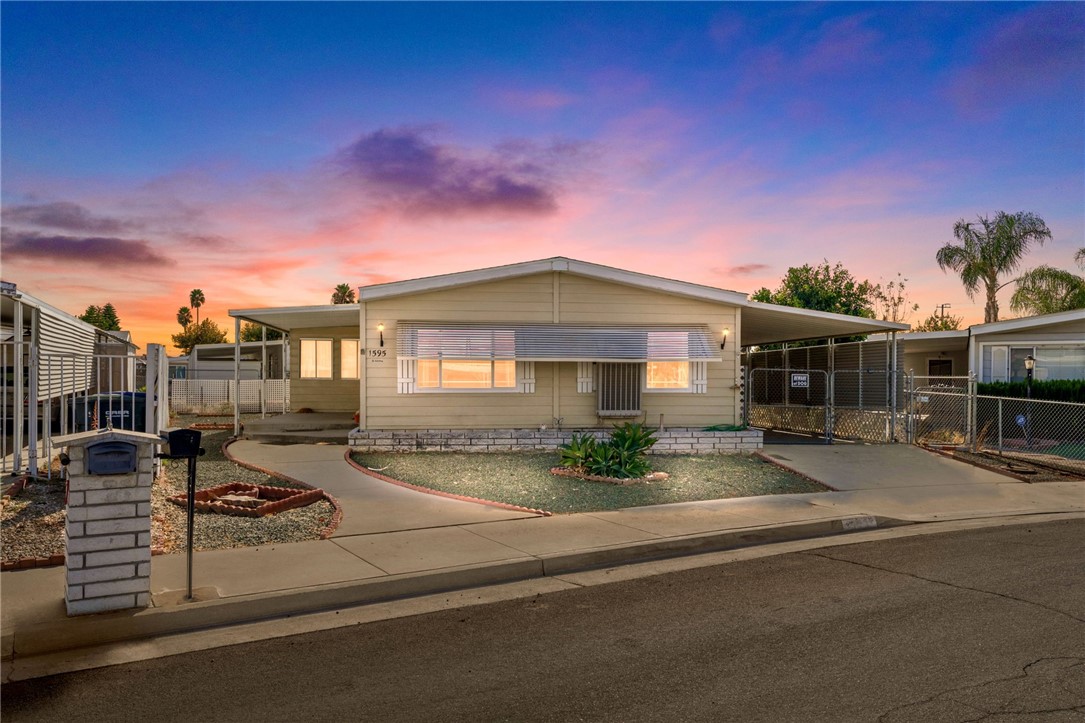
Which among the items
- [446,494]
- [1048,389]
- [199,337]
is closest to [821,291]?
[1048,389]

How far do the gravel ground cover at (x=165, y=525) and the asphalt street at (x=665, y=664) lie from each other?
2860 millimetres

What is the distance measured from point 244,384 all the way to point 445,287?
1496 cm

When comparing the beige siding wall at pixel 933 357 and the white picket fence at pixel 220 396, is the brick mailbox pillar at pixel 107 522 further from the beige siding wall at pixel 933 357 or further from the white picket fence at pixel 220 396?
the beige siding wall at pixel 933 357

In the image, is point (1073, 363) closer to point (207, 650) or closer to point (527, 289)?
point (527, 289)

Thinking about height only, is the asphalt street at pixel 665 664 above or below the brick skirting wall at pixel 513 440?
below

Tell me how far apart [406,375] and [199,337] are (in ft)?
193

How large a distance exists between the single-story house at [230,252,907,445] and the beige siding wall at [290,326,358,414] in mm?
5800

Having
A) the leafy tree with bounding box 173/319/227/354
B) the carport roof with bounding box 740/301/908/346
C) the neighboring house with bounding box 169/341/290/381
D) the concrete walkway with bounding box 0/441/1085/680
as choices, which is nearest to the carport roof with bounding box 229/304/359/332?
the concrete walkway with bounding box 0/441/1085/680

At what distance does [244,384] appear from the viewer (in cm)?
2716

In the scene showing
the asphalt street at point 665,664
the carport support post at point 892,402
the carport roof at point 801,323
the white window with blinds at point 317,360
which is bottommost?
the asphalt street at point 665,664

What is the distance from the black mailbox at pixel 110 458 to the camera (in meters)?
5.75

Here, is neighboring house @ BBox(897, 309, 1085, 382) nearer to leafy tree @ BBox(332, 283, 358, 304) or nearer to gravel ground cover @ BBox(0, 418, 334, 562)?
gravel ground cover @ BBox(0, 418, 334, 562)

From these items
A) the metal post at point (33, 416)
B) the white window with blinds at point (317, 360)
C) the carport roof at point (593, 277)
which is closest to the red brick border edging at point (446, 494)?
the carport roof at point (593, 277)

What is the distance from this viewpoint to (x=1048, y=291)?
31703mm
